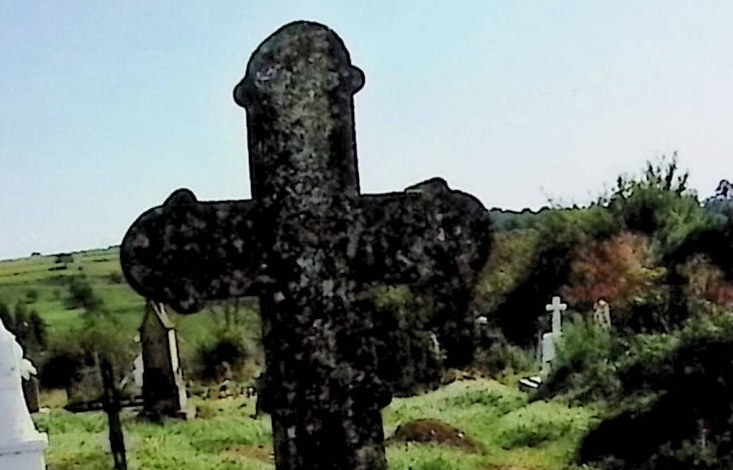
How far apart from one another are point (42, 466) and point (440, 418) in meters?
8.08

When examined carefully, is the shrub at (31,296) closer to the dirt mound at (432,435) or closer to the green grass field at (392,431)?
the green grass field at (392,431)

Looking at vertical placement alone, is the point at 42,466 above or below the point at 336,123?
below

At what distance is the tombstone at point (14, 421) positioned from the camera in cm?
710

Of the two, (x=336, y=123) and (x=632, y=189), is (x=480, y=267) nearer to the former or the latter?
(x=336, y=123)

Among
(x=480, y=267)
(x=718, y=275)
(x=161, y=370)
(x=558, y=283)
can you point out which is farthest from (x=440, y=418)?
(x=480, y=267)

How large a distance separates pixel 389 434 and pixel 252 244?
10598mm

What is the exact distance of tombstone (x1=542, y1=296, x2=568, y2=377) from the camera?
17645 mm

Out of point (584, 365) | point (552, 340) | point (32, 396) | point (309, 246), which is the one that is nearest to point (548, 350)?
point (552, 340)

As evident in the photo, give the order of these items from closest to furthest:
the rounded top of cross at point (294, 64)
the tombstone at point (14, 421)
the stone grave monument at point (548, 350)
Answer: the rounded top of cross at point (294, 64) → the tombstone at point (14, 421) → the stone grave monument at point (548, 350)

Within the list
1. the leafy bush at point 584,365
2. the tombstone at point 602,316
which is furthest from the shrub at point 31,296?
the leafy bush at point 584,365

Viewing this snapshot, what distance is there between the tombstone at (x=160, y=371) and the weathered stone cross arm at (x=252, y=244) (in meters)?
13.0

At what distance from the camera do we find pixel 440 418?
14.9 meters

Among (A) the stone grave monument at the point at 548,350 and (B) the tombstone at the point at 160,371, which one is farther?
(A) the stone grave monument at the point at 548,350

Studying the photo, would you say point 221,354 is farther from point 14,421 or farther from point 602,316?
point 14,421
